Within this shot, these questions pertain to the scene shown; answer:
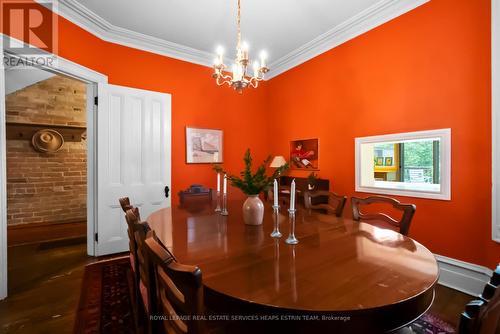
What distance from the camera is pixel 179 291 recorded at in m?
0.71

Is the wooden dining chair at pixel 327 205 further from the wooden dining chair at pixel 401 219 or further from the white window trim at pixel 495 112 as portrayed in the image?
the white window trim at pixel 495 112

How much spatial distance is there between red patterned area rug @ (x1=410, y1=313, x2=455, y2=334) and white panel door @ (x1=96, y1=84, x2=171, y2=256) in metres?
2.93

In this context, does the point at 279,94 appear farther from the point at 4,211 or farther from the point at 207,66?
the point at 4,211

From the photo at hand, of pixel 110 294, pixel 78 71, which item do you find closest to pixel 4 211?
pixel 110 294

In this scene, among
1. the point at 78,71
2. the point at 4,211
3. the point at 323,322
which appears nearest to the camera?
the point at 323,322

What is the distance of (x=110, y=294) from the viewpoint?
6.77ft

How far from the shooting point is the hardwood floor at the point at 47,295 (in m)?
1.69

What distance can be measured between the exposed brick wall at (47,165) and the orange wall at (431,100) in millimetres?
4515

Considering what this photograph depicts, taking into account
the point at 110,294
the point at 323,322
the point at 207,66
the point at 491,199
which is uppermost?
the point at 207,66

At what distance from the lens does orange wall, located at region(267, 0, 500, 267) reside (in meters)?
1.97

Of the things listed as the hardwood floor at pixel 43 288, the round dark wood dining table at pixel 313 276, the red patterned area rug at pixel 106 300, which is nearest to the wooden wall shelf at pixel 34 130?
the hardwood floor at pixel 43 288

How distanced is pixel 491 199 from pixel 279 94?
10.2 feet

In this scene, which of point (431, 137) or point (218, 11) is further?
point (218, 11)

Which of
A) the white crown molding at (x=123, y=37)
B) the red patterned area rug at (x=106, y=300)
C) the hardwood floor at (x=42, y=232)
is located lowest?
the red patterned area rug at (x=106, y=300)
